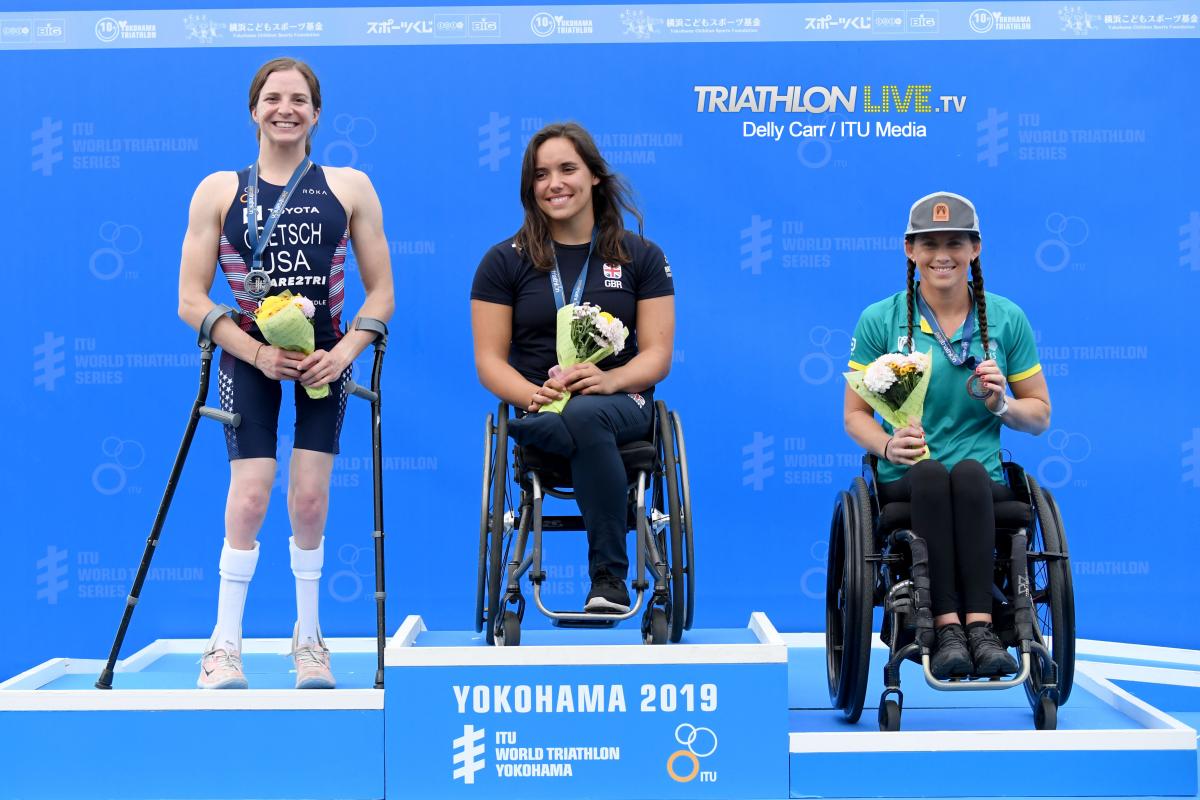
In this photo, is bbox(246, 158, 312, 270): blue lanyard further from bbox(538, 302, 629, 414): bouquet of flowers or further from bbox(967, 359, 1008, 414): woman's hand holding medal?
bbox(967, 359, 1008, 414): woman's hand holding medal

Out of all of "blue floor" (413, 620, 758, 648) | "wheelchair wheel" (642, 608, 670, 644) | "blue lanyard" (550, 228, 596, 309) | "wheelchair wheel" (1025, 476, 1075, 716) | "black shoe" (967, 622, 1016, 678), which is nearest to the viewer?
"black shoe" (967, 622, 1016, 678)

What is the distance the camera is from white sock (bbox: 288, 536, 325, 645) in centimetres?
369

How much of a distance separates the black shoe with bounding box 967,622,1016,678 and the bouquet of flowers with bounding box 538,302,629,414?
1.14m

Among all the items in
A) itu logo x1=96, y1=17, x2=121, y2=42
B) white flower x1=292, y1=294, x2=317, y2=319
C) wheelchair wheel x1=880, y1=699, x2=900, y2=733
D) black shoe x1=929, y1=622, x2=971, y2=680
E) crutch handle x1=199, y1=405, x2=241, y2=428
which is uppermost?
itu logo x1=96, y1=17, x2=121, y2=42

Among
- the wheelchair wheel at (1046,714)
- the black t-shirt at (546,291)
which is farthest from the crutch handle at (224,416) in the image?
the wheelchair wheel at (1046,714)

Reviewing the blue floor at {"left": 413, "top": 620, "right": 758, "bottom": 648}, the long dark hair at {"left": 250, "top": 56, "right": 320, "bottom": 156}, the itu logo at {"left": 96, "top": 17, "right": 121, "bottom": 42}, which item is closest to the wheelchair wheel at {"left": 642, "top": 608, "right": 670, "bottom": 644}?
the blue floor at {"left": 413, "top": 620, "right": 758, "bottom": 648}

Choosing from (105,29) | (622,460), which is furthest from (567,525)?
(105,29)

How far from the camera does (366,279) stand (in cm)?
382

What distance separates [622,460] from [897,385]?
0.73 metres

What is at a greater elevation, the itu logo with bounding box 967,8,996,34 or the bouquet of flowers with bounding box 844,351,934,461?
the itu logo with bounding box 967,8,996,34

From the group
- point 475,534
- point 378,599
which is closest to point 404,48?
point 475,534

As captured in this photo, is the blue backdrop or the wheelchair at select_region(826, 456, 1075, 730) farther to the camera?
the blue backdrop

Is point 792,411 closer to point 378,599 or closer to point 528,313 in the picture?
point 528,313

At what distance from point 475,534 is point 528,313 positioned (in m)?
1.52
